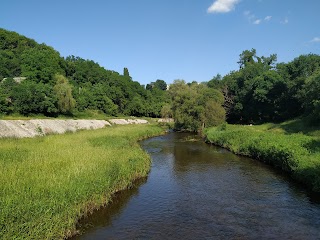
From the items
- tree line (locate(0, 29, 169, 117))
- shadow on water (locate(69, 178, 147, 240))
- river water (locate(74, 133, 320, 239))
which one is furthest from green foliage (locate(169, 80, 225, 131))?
shadow on water (locate(69, 178, 147, 240))

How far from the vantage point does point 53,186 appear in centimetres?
1552

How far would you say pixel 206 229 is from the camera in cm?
1563

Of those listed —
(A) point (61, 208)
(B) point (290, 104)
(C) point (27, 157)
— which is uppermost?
A: (B) point (290, 104)

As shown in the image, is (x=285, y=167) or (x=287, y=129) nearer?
(x=285, y=167)

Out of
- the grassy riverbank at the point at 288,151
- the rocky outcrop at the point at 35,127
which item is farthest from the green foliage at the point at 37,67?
the grassy riverbank at the point at 288,151

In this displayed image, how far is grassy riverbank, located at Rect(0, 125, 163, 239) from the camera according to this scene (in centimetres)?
1214

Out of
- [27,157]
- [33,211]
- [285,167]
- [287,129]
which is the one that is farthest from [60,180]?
[287,129]

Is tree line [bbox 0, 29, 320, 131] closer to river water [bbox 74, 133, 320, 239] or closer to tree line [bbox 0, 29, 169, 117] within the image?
tree line [bbox 0, 29, 169, 117]

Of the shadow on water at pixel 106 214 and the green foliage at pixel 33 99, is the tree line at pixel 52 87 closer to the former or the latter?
the green foliage at pixel 33 99

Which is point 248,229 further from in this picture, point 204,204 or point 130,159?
point 130,159

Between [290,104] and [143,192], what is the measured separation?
61.7 m

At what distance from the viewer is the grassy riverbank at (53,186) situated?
1214 centimetres

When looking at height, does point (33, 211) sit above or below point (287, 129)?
below

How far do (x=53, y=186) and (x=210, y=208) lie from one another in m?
9.34
